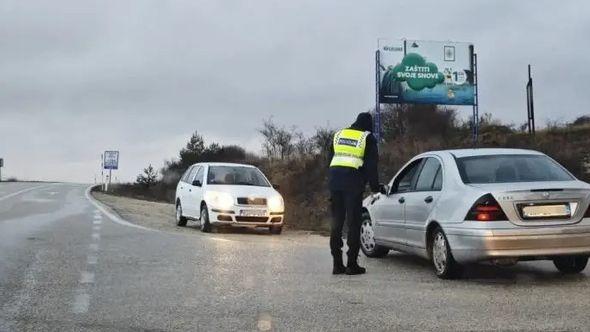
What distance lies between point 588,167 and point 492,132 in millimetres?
10898

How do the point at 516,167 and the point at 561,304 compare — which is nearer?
the point at 561,304

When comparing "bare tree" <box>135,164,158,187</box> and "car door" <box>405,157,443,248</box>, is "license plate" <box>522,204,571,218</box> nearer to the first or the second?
"car door" <box>405,157,443,248</box>

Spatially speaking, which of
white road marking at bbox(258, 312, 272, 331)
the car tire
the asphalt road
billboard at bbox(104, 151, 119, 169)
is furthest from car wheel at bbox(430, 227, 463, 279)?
billboard at bbox(104, 151, 119, 169)

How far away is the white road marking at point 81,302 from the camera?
21.0 feet

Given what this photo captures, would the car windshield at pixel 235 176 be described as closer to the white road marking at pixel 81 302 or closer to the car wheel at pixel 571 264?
the car wheel at pixel 571 264

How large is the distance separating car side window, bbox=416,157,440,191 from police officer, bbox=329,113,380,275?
26.2 inches

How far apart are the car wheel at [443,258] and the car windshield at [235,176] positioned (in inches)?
312

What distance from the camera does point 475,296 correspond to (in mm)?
7117

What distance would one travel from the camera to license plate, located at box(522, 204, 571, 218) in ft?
24.8

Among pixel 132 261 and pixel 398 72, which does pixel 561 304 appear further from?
pixel 398 72

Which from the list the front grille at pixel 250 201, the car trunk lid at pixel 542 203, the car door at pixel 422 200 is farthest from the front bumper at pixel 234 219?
the car trunk lid at pixel 542 203

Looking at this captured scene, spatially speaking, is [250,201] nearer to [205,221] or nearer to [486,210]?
[205,221]

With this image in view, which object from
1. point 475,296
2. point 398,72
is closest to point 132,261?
point 475,296

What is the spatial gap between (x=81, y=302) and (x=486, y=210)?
417 centimetres
